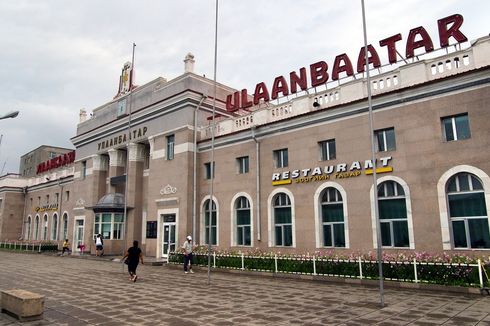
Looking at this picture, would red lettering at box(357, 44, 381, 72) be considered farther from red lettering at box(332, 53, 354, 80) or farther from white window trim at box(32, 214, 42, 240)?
white window trim at box(32, 214, 42, 240)

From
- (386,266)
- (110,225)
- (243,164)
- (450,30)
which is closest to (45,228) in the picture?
(110,225)

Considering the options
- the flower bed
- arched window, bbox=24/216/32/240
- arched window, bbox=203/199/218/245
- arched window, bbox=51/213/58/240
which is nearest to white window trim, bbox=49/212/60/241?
arched window, bbox=51/213/58/240

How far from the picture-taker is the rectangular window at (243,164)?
24.2m

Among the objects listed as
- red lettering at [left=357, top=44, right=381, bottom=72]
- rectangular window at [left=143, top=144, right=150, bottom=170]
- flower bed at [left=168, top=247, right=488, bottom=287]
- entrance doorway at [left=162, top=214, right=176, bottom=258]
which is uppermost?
red lettering at [left=357, top=44, right=381, bottom=72]

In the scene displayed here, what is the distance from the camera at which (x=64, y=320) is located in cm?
955

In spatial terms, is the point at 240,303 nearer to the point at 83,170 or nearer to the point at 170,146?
the point at 170,146

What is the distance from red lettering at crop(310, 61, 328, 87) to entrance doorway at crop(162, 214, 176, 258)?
44.8 ft

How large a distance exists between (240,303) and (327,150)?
10958 mm

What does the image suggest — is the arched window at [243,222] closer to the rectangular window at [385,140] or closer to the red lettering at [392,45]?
the rectangular window at [385,140]

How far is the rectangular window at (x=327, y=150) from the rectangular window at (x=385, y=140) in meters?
2.38

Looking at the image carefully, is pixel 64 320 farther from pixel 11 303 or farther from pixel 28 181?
pixel 28 181

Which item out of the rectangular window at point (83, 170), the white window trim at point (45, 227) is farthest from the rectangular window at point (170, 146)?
the white window trim at point (45, 227)

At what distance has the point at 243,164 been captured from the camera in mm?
24422

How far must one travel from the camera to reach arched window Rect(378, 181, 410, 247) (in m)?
16.8
